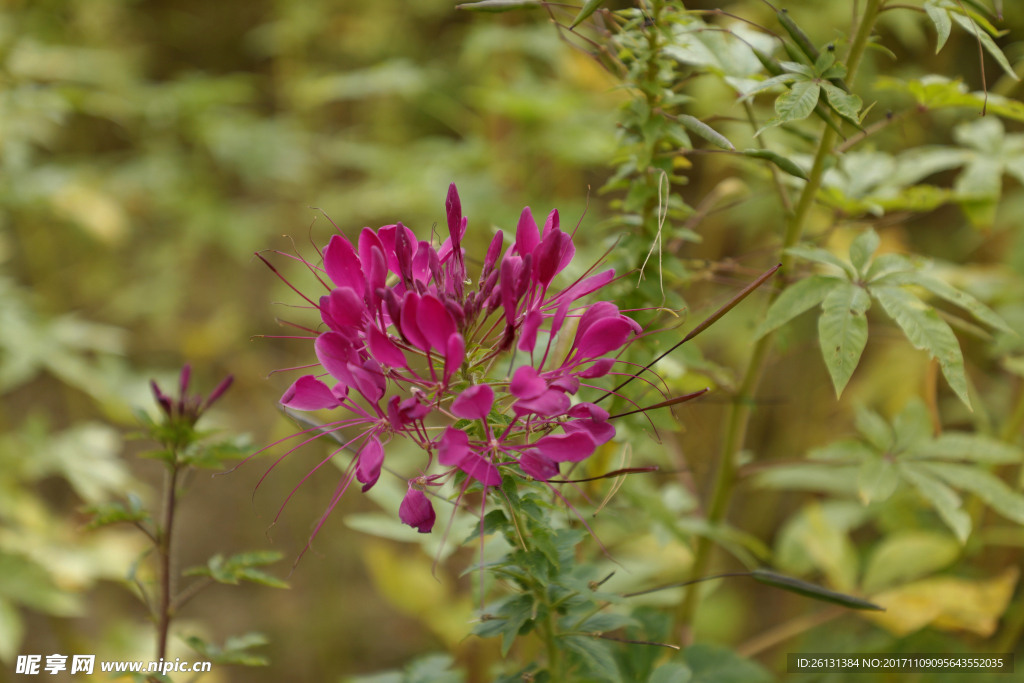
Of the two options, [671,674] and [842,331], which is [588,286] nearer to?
[842,331]

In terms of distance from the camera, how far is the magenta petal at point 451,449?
500 mm

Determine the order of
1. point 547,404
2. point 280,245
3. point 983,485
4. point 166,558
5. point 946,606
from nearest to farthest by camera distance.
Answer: point 547,404 < point 166,558 < point 983,485 < point 946,606 < point 280,245

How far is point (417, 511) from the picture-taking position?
0.53 metres

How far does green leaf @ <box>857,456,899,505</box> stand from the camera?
2.54ft

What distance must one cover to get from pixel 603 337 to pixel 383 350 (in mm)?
186

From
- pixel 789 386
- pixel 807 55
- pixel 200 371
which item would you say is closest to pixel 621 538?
pixel 789 386

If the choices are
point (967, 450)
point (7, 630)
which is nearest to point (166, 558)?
point (7, 630)

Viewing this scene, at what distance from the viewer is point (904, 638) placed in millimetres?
1075

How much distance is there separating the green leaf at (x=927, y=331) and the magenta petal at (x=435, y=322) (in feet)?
1.47

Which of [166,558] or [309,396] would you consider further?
[166,558]

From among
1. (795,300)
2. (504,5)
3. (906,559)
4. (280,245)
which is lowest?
(906,559)

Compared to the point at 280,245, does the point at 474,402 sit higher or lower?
lower

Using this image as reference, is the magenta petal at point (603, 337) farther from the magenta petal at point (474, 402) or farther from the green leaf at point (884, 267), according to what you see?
the green leaf at point (884, 267)

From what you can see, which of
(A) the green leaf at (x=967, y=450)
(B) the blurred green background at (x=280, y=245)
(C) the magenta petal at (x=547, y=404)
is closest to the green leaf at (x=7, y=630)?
(B) the blurred green background at (x=280, y=245)
